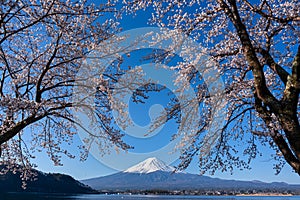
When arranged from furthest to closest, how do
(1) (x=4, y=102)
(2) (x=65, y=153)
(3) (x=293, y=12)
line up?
(2) (x=65, y=153) < (3) (x=293, y=12) < (1) (x=4, y=102)

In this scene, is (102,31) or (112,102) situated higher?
(102,31)

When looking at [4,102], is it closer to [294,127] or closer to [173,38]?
[173,38]

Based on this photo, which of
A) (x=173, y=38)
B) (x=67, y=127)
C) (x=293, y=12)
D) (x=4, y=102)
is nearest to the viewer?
(x=4, y=102)

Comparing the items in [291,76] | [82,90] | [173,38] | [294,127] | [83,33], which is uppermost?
[83,33]

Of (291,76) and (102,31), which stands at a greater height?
(102,31)

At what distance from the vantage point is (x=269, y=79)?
6.14 metres

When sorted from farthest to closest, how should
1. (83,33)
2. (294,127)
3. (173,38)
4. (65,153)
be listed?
(65,153)
(83,33)
(173,38)
(294,127)

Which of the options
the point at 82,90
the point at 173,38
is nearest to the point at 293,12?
the point at 173,38

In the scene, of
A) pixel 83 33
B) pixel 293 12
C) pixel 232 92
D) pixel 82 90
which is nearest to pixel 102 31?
pixel 83 33

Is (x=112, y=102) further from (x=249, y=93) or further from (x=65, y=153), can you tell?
(x=249, y=93)

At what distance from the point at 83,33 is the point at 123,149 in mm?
2474

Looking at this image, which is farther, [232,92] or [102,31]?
[102,31]

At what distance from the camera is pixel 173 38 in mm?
5488

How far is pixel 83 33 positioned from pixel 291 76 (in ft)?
12.9
